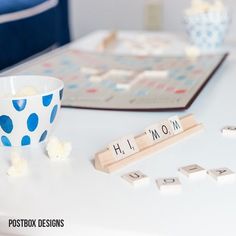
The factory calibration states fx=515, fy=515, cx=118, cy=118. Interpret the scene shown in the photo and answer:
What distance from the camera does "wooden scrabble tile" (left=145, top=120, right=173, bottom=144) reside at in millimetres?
556

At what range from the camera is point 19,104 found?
53 centimetres

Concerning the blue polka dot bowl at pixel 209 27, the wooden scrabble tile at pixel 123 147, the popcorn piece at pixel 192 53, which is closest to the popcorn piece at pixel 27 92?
the wooden scrabble tile at pixel 123 147

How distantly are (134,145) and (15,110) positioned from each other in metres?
0.13

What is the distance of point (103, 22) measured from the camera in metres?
2.10

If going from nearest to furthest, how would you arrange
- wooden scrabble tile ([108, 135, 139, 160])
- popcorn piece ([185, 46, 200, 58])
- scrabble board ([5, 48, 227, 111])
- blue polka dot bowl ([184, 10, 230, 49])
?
wooden scrabble tile ([108, 135, 139, 160]) → scrabble board ([5, 48, 227, 111]) → popcorn piece ([185, 46, 200, 58]) → blue polka dot bowl ([184, 10, 230, 49])

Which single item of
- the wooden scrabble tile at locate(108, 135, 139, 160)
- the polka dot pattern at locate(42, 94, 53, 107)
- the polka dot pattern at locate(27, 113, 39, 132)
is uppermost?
the polka dot pattern at locate(42, 94, 53, 107)

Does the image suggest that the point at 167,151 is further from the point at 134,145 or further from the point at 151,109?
the point at 151,109

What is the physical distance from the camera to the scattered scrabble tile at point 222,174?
48 centimetres

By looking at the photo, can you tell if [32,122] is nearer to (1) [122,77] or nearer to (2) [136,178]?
(2) [136,178]

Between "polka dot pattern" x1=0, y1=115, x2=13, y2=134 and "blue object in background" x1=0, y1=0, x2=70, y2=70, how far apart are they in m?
0.62

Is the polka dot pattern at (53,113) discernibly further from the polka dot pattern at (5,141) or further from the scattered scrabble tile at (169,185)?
the scattered scrabble tile at (169,185)

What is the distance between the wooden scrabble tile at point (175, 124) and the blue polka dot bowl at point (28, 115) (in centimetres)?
13

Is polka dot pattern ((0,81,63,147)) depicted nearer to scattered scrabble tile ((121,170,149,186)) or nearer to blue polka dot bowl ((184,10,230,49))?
scattered scrabble tile ((121,170,149,186))

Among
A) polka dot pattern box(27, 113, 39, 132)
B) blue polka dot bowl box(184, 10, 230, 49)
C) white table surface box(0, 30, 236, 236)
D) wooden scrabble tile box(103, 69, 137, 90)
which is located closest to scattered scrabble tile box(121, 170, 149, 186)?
→ white table surface box(0, 30, 236, 236)
